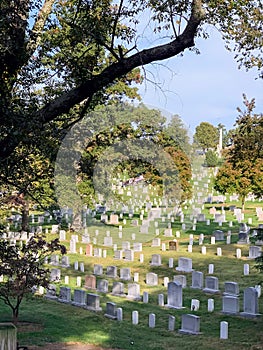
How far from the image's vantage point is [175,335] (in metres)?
13.4

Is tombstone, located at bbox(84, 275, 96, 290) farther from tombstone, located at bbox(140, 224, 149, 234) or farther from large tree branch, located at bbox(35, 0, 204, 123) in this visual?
tombstone, located at bbox(140, 224, 149, 234)

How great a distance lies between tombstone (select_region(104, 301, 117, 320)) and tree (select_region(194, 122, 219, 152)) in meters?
73.6

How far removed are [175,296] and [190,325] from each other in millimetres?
2541

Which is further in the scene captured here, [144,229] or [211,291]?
[144,229]

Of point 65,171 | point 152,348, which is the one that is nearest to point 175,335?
point 152,348

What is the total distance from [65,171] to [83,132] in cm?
227

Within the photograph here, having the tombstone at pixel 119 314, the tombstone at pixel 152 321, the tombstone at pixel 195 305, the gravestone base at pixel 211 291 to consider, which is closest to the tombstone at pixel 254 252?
the gravestone base at pixel 211 291

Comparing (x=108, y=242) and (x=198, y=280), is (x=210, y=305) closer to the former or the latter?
(x=198, y=280)

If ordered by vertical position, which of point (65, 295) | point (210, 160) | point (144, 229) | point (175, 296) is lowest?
point (65, 295)

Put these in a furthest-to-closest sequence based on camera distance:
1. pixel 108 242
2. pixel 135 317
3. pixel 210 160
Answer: pixel 210 160 < pixel 108 242 < pixel 135 317

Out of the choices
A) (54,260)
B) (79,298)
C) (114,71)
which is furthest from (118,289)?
(114,71)

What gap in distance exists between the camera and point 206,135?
89.8 meters

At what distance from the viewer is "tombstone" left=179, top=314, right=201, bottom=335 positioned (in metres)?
13.5

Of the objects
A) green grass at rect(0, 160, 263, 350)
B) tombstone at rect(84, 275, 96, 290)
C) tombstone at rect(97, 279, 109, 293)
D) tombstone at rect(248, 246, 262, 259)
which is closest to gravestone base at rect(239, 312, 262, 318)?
green grass at rect(0, 160, 263, 350)
